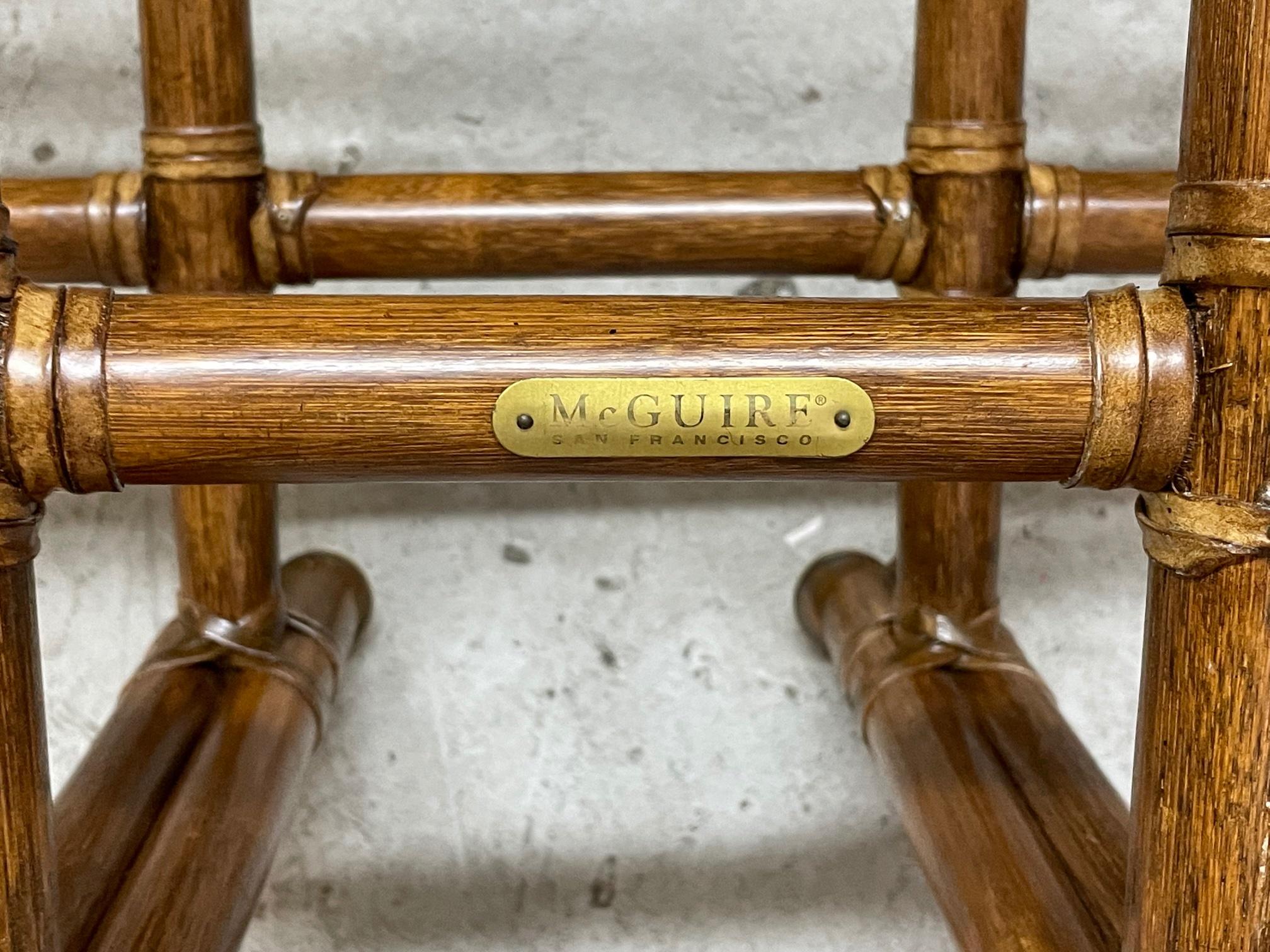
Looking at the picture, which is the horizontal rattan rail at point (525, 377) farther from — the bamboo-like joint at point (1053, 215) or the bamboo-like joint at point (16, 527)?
the bamboo-like joint at point (1053, 215)

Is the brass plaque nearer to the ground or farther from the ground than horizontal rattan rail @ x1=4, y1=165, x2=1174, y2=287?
nearer to the ground

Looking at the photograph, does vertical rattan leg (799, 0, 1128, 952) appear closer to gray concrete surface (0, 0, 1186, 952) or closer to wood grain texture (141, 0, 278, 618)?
gray concrete surface (0, 0, 1186, 952)

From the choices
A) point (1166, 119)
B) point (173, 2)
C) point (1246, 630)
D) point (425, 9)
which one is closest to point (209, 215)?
point (173, 2)

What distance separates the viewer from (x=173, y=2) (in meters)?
0.62

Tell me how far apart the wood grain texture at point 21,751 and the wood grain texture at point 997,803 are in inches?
14.5

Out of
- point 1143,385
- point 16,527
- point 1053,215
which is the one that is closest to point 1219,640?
point 1143,385

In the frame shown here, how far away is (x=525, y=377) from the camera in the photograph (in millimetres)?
434

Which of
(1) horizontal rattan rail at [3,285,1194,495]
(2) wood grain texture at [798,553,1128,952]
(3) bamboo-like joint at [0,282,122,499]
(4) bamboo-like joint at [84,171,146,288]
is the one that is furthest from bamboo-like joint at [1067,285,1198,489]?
(4) bamboo-like joint at [84,171,146,288]

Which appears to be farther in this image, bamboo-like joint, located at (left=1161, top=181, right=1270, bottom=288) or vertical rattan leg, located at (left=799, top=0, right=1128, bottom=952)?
vertical rattan leg, located at (left=799, top=0, right=1128, bottom=952)

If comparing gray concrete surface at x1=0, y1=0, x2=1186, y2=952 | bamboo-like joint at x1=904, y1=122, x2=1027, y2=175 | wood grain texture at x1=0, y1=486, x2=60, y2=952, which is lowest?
gray concrete surface at x1=0, y1=0, x2=1186, y2=952

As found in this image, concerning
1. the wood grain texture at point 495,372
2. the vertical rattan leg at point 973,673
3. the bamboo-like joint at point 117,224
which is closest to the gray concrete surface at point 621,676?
the vertical rattan leg at point 973,673

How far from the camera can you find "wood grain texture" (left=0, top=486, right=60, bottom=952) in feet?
1.38

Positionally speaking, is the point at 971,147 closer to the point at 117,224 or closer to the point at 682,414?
the point at 682,414

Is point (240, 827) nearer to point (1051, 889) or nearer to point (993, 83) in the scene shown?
point (1051, 889)
